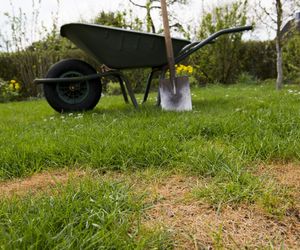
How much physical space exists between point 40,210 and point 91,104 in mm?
2280

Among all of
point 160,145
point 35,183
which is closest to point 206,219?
point 160,145

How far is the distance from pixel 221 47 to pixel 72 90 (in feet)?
19.1

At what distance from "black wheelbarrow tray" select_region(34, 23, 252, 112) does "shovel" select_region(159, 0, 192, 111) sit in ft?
0.56

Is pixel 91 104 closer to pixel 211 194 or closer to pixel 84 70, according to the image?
pixel 84 70

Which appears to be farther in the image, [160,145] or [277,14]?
[277,14]

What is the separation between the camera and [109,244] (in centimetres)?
72

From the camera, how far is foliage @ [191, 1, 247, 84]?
763cm

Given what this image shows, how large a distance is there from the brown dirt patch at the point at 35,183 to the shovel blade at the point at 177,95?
1594mm

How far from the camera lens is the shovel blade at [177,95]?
2.71 metres

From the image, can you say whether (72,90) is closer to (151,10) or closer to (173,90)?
(173,90)

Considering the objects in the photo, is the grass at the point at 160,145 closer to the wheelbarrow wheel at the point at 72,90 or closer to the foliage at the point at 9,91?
the wheelbarrow wheel at the point at 72,90

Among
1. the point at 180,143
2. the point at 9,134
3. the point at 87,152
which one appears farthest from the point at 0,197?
the point at 9,134

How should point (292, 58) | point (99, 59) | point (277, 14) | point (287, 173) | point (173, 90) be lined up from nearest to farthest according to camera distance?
point (287, 173), point (173, 90), point (99, 59), point (277, 14), point (292, 58)

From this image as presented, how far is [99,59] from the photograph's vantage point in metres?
3.00
